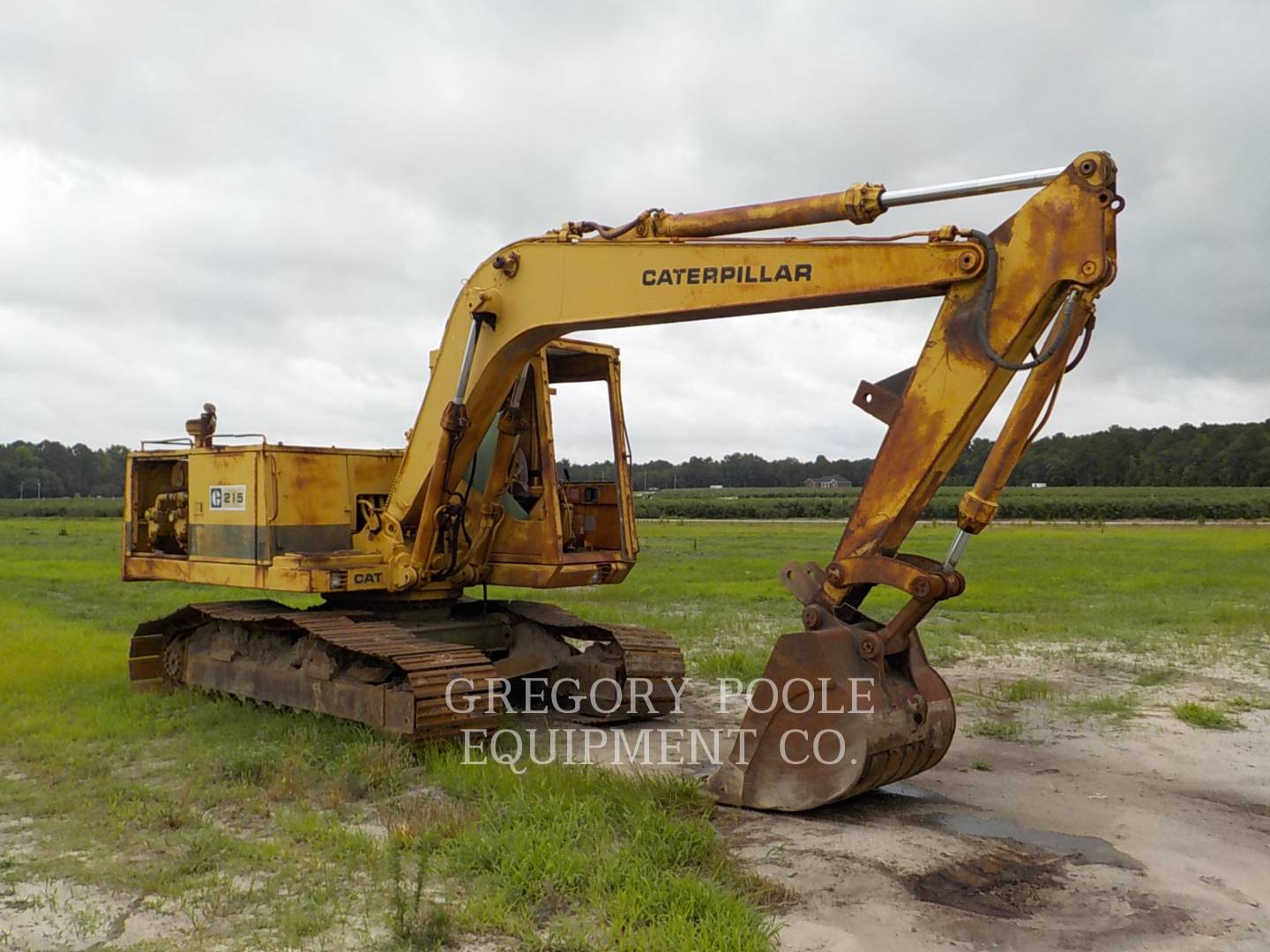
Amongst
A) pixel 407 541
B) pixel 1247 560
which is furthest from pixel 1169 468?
pixel 407 541

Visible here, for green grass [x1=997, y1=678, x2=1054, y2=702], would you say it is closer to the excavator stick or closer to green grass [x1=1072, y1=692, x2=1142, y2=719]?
green grass [x1=1072, y1=692, x2=1142, y2=719]

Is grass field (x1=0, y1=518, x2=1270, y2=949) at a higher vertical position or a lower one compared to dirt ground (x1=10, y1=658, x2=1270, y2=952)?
higher

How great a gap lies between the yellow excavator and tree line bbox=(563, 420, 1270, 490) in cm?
7772

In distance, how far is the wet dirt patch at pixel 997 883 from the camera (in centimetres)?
545

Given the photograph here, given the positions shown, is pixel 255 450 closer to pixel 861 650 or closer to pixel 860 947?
pixel 861 650

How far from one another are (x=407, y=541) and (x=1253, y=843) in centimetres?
650

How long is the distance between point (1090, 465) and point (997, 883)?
112 meters

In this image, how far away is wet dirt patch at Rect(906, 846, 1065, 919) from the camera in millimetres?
5453

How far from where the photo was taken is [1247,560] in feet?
90.4

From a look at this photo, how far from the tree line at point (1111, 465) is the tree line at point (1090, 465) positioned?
84 millimetres

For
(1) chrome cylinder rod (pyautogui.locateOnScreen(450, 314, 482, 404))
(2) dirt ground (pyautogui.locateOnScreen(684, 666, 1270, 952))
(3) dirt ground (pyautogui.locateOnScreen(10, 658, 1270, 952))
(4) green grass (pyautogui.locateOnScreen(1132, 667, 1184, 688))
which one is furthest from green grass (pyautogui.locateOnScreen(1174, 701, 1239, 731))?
(1) chrome cylinder rod (pyautogui.locateOnScreen(450, 314, 482, 404))

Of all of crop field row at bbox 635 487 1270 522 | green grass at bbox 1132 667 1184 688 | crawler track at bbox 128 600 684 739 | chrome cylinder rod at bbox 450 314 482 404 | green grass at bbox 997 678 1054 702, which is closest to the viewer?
crawler track at bbox 128 600 684 739

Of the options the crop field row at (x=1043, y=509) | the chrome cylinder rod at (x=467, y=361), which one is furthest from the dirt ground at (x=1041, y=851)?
the crop field row at (x=1043, y=509)

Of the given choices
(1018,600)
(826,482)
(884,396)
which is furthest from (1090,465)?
(884,396)
